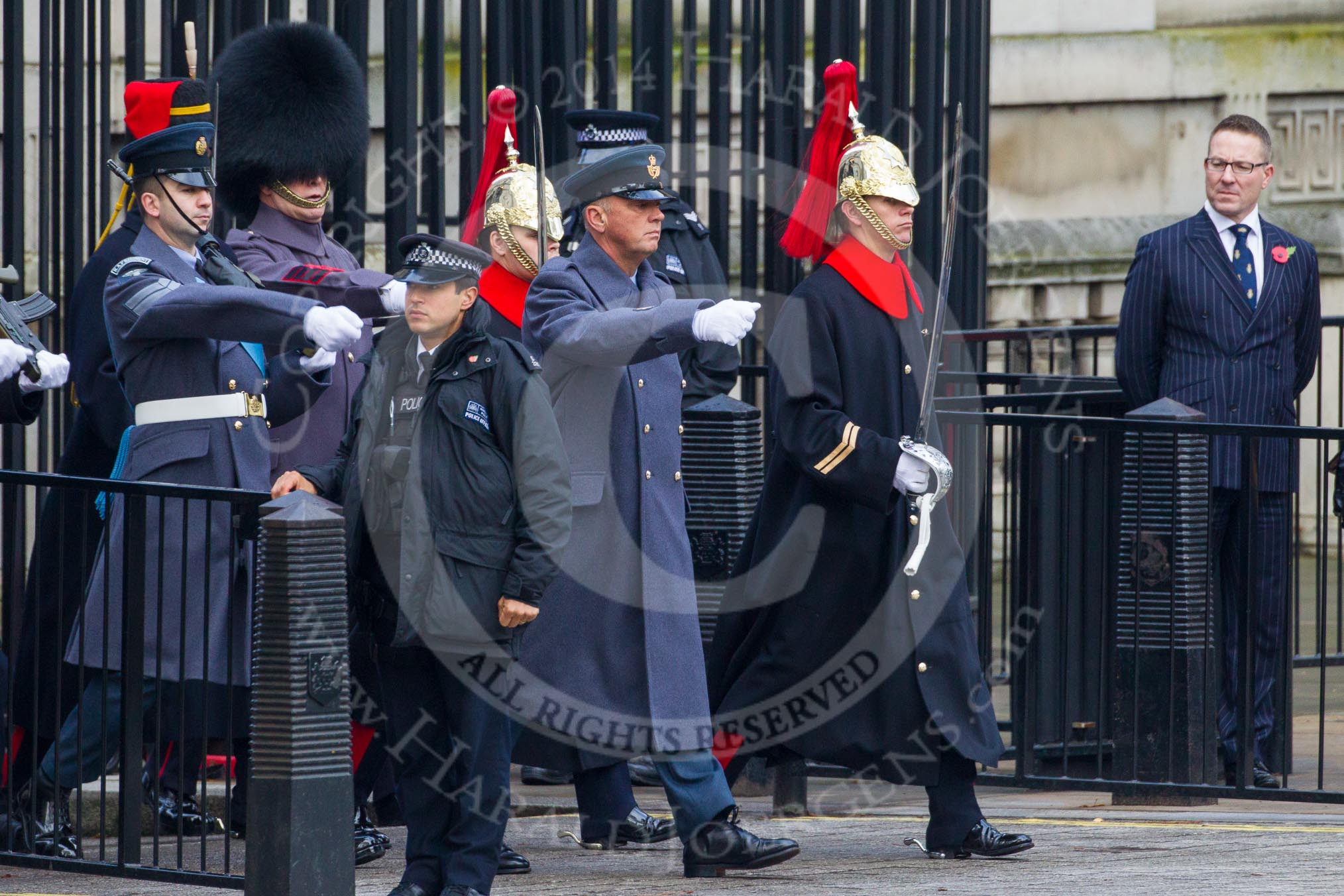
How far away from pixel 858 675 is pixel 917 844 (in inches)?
22.7

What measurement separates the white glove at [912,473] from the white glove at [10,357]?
2.28 m

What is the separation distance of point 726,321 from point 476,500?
29.2 inches

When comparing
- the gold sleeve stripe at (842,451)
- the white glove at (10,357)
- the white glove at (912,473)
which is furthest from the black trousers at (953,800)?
the white glove at (10,357)

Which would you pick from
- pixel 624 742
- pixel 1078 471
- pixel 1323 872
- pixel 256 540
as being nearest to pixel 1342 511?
pixel 1078 471

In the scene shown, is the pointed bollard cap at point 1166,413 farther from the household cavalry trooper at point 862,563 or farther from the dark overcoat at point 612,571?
the dark overcoat at point 612,571

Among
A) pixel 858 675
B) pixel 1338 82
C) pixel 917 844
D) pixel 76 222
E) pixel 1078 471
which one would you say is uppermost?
pixel 1338 82

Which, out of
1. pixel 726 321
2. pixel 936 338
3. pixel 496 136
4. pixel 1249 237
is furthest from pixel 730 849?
pixel 1249 237

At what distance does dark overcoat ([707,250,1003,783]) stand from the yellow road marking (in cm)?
85

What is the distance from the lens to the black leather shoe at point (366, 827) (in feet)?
22.0

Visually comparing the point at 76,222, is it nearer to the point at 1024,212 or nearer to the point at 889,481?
the point at 889,481

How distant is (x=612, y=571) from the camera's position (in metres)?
6.52

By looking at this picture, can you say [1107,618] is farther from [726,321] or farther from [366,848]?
[366,848]

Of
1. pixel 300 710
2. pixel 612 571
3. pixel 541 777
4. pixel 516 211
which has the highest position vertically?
pixel 516 211

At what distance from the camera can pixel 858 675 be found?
258 inches
